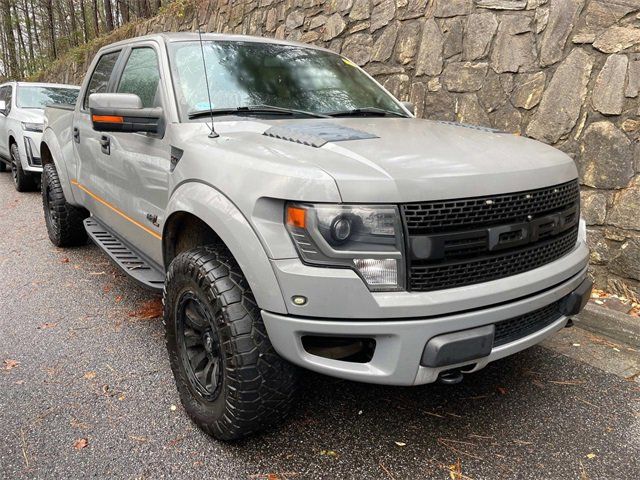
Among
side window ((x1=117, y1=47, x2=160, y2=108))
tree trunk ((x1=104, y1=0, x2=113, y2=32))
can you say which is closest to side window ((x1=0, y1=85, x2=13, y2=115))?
side window ((x1=117, y1=47, x2=160, y2=108))

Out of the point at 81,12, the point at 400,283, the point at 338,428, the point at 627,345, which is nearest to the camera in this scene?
the point at 400,283

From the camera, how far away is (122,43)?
388 centimetres

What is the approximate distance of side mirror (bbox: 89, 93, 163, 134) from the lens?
2.62 m

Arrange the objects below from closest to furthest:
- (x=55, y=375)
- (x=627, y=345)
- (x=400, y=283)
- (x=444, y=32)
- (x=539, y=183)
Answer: (x=400, y=283) < (x=539, y=183) < (x=55, y=375) < (x=627, y=345) < (x=444, y=32)

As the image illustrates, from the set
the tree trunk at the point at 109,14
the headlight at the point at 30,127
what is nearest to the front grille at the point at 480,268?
the headlight at the point at 30,127

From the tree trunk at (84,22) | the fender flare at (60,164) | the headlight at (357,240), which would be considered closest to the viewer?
the headlight at (357,240)

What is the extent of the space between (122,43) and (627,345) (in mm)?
4201

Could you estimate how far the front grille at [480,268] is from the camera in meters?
1.88

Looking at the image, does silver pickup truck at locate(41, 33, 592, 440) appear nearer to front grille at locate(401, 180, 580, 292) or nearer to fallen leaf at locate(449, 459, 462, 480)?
front grille at locate(401, 180, 580, 292)

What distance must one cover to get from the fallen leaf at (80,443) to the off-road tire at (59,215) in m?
3.07

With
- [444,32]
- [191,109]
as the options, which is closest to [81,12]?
[444,32]

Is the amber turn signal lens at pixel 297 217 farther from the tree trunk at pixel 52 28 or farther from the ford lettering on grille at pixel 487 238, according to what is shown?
the tree trunk at pixel 52 28

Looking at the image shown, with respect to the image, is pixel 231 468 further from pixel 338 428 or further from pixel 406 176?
pixel 406 176

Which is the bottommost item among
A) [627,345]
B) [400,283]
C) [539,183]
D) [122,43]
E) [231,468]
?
[627,345]
